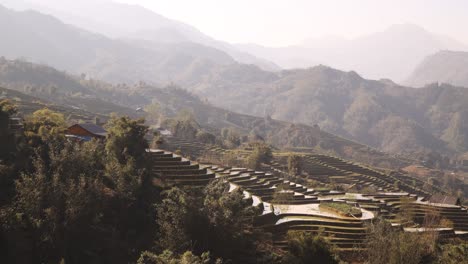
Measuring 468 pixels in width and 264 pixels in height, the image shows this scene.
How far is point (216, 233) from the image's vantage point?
20.5m

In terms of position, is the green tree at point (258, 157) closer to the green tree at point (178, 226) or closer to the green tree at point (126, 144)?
the green tree at point (126, 144)

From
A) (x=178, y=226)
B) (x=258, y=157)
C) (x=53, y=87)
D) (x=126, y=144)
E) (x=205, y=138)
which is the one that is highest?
(x=126, y=144)

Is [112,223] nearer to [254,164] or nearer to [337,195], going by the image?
[337,195]

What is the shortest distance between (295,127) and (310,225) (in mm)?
144793

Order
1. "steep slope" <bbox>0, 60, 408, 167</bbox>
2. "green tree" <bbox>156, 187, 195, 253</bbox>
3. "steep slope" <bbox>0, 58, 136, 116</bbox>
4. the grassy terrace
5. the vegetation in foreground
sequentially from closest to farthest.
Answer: the vegetation in foreground < "green tree" <bbox>156, 187, 195, 253</bbox> < the grassy terrace < "steep slope" <bbox>0, 58, 136, 116</bbox> < "steep slope" <bbox>0, 60, 408, 167</bbox>

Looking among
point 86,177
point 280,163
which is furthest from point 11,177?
point 280,163

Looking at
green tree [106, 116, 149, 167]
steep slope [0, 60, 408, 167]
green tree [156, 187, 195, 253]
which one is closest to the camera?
green tree [156, 187, 195, 253]

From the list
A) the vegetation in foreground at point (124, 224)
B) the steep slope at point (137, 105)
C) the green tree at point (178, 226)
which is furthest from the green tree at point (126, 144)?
the steep slope at point (137, 105)

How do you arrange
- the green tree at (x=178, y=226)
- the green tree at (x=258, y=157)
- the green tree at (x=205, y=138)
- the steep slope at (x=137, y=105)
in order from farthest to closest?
the steep slope at (x=137, y=105)
the green tree at (x=205, y=138)
the green tree at (x=258, y=157)
the green tree at (x=178, y=226)

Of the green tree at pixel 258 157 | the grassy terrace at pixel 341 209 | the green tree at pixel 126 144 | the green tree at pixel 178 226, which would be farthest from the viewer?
the green tree at pixel 258 157

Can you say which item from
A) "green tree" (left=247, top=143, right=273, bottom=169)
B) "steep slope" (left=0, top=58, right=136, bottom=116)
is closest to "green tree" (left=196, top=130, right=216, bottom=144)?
"green tree" (left=247, top=143, right=273, bottom=169)

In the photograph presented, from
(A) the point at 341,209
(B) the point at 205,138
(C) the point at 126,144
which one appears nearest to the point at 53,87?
(B) the point at 205,138

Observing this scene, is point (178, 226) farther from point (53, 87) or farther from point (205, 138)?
point (53, 87)

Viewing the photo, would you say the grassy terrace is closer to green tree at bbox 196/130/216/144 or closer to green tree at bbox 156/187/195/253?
green tree at bbox 156/187/195/253
